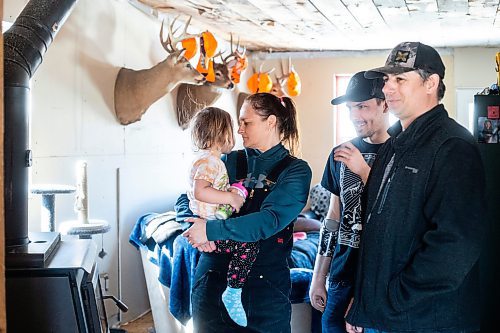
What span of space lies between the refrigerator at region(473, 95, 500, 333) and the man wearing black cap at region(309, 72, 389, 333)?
2.16 ft

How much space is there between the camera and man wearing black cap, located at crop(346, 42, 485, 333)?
4.91 ft

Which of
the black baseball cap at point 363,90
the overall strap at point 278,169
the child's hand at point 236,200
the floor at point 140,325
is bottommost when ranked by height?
the floor at point 140,325

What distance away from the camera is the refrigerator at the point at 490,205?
2508mm

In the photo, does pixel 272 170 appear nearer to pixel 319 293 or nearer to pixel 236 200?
pixel 236 200

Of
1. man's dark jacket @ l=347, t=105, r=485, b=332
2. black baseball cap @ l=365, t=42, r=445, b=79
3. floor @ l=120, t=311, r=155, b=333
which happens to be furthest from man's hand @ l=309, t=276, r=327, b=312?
floor @ l=120, t=311, r=155, b=333

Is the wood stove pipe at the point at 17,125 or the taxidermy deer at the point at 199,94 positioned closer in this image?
the wood stove pipe at the point at 17,125

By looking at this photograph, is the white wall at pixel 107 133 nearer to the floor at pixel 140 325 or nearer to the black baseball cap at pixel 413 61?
the floor at pixel 140 325

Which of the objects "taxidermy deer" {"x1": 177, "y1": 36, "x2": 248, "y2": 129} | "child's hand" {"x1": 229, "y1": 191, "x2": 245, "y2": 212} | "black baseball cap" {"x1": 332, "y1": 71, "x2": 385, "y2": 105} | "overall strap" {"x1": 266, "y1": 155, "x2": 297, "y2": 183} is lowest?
"child's hand" {"x1": 229, "y1": 191, "x2": 245, "y2": 212}

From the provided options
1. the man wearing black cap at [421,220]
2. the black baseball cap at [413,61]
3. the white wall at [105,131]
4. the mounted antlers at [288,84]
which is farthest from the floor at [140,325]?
the mounted antlers at [288,84]

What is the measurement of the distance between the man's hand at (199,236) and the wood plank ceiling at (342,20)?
8.91 feet

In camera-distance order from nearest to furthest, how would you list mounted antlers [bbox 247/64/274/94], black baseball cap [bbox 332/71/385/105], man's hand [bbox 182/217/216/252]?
1. man's hand [bbox 182/217/216/252]
2. black baseball cap [bbox 332/71/385/105]
3. mounted antlers [bbox 247/64/274/94]

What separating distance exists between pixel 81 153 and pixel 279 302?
2186 mm

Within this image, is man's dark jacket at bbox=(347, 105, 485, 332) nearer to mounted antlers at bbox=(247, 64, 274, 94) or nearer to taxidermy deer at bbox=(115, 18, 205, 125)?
taxidermy deer at bbox=(115, 18, 205, 125)

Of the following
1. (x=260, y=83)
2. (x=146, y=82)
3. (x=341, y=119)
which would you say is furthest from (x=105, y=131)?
(x=341, y=119)
